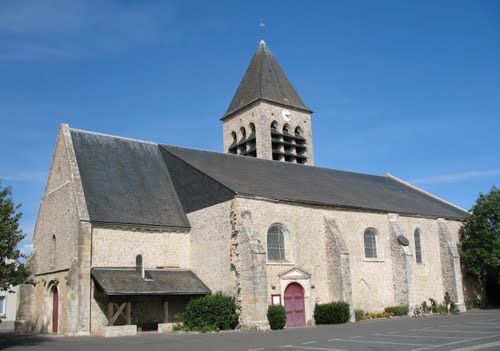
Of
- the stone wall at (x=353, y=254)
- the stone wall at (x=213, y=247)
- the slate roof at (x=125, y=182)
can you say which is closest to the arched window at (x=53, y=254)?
the slate roof at (x=125, y=182)

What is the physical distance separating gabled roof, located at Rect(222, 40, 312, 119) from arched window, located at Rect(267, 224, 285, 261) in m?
16.2

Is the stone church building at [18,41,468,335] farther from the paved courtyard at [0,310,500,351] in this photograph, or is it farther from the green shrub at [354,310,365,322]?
the paved courtyard at [0,310,500,351]

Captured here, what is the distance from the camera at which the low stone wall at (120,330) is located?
68.4 feet

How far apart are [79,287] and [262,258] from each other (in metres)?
7.54

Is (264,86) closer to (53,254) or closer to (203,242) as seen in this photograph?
(203,242)

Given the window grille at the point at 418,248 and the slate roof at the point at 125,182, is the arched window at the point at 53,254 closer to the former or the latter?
the slate roof at the point at 125,182

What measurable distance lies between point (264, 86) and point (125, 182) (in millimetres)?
17214

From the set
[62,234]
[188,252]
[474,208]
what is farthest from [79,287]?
[474,208]

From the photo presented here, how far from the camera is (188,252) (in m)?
26.1

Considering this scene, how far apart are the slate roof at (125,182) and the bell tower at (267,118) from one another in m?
11.1

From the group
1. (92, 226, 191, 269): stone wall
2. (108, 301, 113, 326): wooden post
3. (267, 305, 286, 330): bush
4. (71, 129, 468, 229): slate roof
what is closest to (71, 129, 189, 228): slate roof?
(71, 129, 468, 229): slate roof

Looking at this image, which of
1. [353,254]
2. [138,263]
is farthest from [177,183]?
[353,254]

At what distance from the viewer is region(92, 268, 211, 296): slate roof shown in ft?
70.8

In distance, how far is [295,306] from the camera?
2462 centimetres
